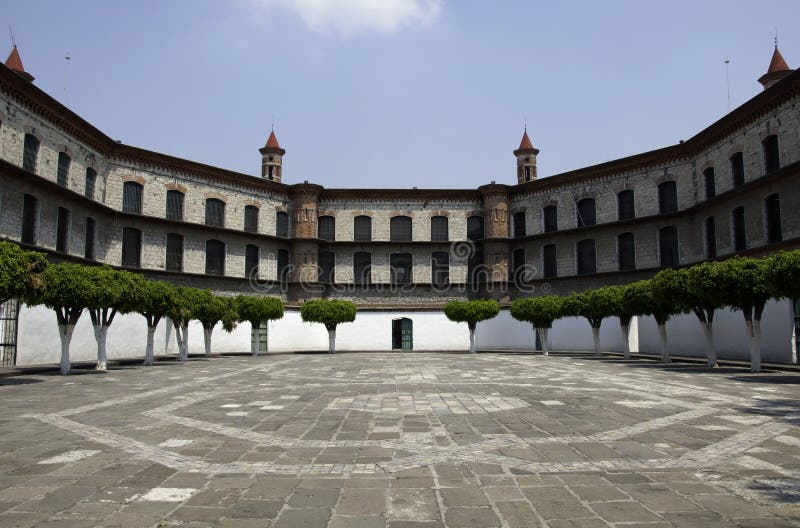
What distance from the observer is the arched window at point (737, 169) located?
26.5 m

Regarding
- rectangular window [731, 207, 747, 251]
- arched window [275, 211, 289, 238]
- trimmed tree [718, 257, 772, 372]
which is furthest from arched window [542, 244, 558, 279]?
trimmed tree [718, 257, 772, 372]

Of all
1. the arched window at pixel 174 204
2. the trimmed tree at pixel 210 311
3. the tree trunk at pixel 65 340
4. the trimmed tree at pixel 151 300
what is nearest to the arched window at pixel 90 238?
the arched window at pixel 174 204

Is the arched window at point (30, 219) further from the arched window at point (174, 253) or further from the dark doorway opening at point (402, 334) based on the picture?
the dark doorway opening at point (402, 334)

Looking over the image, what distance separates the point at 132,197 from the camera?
3061 cm

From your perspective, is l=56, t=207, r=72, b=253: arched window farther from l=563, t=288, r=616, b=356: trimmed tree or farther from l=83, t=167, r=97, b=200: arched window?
l=563, t=288, r=616, b=356: trimmed tree

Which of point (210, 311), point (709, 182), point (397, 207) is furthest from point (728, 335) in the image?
point (210, 311)

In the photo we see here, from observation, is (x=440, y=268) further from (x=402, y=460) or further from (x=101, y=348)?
(x=402, y=460)

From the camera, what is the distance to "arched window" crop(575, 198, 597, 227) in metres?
34.8

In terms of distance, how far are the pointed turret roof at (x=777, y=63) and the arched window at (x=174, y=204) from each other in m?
35.6

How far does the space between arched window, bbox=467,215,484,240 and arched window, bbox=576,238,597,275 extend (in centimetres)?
679

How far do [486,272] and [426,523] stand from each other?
3353cm

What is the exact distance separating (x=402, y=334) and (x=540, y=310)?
32.7 feet

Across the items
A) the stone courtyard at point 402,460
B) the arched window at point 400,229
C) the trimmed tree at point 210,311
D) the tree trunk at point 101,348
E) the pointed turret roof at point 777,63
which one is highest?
the pointed turret roof at point 777,63

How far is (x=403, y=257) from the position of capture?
Answer: 38062 mm
